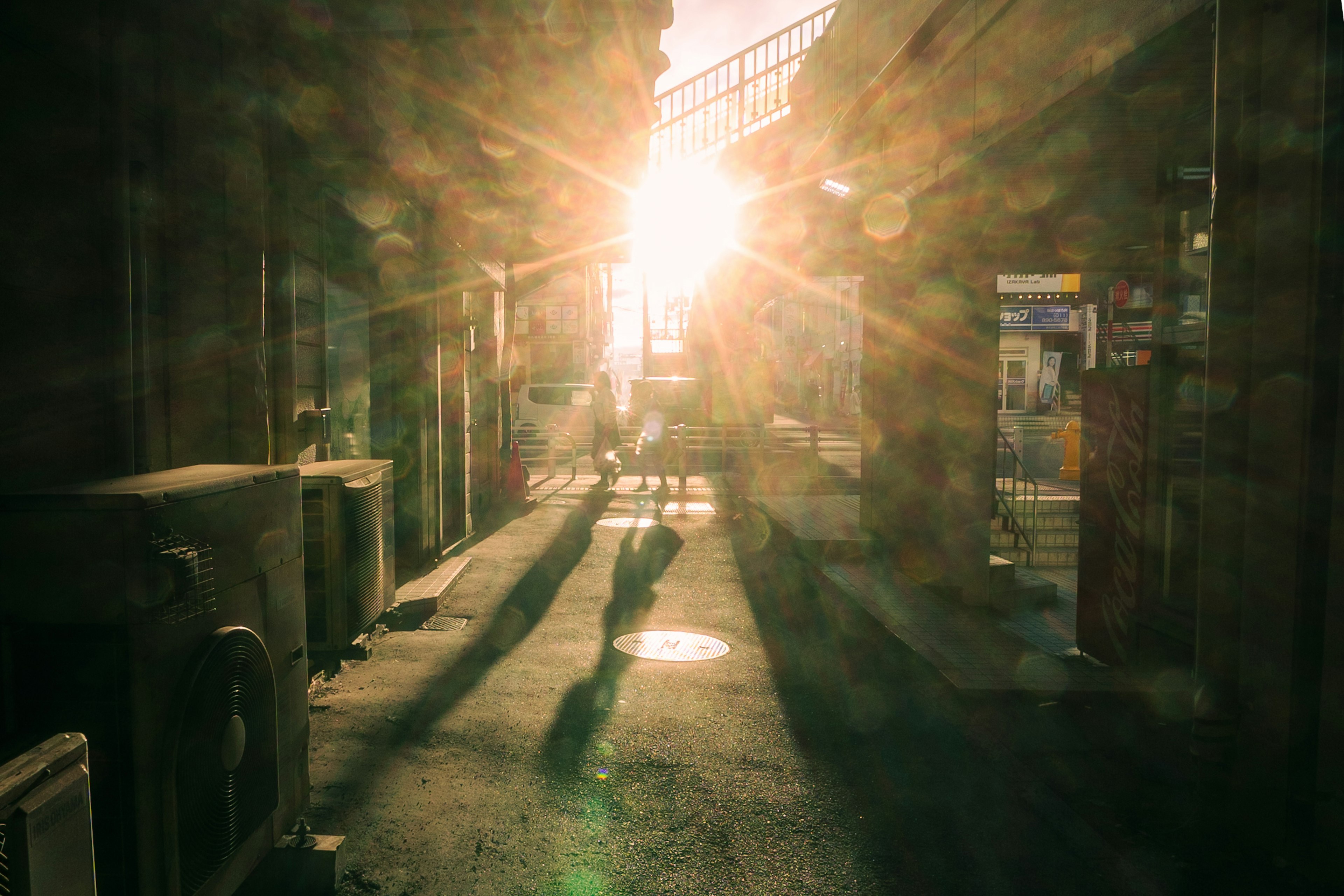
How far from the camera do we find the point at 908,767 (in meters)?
4.36

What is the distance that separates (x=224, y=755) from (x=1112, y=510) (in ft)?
18.7

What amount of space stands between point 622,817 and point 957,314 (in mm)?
6111

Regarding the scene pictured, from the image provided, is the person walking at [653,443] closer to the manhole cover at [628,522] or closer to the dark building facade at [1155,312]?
the manhole cover at [628,522]

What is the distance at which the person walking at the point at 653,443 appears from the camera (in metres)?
17.5

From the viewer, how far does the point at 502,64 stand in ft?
23.5

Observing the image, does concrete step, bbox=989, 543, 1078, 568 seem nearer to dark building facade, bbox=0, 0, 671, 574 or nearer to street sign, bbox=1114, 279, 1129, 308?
street sign, bbox=1114, 279, 1129, 308

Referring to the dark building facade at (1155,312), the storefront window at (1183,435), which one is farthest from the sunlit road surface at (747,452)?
the storefront window at (1183,435)

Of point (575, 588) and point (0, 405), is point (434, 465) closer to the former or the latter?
point (575, 588)

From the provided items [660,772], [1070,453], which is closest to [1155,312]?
[660,772]

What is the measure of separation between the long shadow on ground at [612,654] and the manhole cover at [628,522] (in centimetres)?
68

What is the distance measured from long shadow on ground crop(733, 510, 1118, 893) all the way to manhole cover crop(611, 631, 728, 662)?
1.58 ft

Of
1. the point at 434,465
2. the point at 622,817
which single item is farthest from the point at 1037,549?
the point at 622,817

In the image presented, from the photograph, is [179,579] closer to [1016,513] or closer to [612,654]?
[612,654]

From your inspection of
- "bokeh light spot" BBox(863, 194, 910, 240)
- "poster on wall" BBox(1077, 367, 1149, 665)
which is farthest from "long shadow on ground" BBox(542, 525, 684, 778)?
"bokeh light spot" BBox(863, 194, 910, 240)
